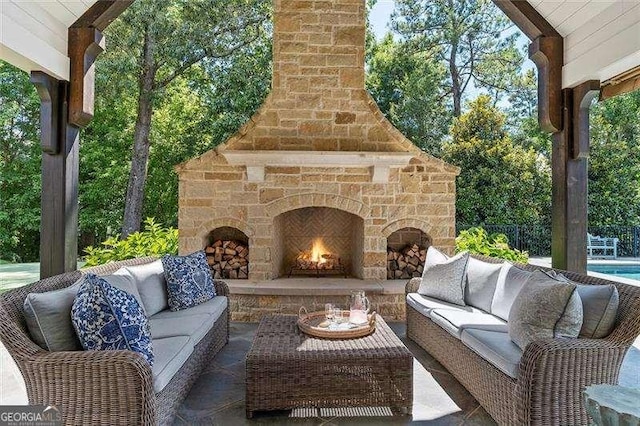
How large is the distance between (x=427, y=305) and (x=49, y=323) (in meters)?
2.87

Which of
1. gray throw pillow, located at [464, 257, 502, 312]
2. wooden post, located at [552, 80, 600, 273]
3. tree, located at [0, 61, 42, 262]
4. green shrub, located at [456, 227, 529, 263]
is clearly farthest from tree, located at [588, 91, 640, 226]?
tree, located at [0, 61, 42, 262]

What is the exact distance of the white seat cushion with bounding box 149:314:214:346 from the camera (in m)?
2.89

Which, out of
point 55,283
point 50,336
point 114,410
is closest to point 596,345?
point 114,410

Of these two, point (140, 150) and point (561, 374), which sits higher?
point (140, 150)

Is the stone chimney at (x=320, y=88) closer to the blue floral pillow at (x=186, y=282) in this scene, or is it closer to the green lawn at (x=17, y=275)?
the blue floral pillow at (x=186, y=282)

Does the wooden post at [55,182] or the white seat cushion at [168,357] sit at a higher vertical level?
the wooden post at [55,182]

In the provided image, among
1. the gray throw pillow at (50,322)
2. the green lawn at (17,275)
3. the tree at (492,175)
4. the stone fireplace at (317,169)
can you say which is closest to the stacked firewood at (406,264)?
the stone fireplace at (317,169)

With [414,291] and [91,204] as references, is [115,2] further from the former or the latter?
[91,204]

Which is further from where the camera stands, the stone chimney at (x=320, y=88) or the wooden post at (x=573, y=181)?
the stone chimney at (x=320, y=88)

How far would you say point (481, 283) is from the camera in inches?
143

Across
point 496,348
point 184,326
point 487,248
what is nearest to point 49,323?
point 184,326

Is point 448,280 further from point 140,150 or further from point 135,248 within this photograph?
point 140,150

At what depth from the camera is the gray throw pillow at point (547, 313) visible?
7.82ft

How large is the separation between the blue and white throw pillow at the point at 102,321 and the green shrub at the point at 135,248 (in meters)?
3.57
